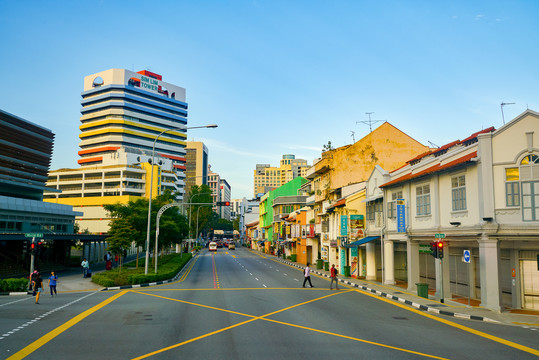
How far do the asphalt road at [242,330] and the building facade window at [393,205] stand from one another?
8686 millimetres

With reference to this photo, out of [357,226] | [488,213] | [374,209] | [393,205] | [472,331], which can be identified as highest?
[393,205]

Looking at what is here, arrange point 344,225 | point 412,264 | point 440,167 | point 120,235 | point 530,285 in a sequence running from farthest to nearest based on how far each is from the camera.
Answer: point 120,235 → point 344,225 → point 412,264 → point 440,167 → point 530,285

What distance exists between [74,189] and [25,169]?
57.7 m

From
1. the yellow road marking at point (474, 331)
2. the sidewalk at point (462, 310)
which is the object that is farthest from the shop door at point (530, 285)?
the yellow road marking at point (474, 331)

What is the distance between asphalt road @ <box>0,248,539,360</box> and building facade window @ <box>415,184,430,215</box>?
6586 mm

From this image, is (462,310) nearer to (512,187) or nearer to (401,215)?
(512,187)

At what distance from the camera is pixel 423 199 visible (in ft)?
88.9

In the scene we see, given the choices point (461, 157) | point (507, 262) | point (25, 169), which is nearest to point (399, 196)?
point (461, 157)

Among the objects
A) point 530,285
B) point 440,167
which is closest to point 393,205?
point 440,167

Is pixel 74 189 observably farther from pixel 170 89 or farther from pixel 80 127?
pixel 170 89

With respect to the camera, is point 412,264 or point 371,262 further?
point 371,262

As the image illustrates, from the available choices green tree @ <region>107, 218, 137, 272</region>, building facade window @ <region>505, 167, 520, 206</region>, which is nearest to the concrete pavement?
building facade window @ <region>505, 167, 520, 206</region>

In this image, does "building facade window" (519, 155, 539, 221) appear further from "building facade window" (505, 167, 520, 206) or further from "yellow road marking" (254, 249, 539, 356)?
"yellow road marking" (254, 249, 539, 356)

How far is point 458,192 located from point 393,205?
812cm
